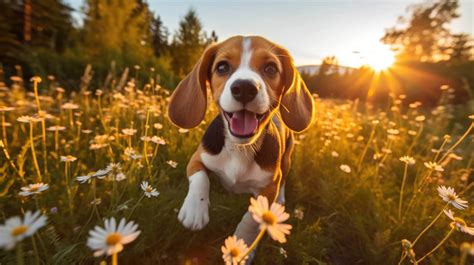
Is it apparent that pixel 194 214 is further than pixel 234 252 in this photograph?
Yes

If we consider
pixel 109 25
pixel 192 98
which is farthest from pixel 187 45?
pixel 192 98

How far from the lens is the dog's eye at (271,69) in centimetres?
206

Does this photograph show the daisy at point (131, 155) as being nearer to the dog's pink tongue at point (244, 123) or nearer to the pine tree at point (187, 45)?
the dog's pink tongue at point (244, 123)

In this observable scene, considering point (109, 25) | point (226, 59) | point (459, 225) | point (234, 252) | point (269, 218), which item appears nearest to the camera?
point (269, 218)

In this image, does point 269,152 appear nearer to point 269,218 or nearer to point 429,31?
point 269,218

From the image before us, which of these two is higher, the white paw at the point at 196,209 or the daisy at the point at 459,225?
the daisy at the point at 459,225

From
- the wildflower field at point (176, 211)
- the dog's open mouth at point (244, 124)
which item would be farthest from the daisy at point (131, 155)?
the dog's open mouth at point (244, 124)

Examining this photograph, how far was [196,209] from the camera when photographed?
166cm

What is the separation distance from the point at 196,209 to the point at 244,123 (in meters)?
0.65

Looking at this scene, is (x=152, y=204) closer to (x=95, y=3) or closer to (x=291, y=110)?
(x=291, y=110)

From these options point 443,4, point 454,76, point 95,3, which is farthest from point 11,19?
point 443,4

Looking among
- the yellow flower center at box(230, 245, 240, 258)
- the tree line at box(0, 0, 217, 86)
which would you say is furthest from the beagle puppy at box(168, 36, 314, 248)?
the tree line at box(0, 0, 217, 86)

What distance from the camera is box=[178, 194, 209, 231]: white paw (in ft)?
5.30

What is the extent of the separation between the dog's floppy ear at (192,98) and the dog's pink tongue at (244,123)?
0.39 meters
